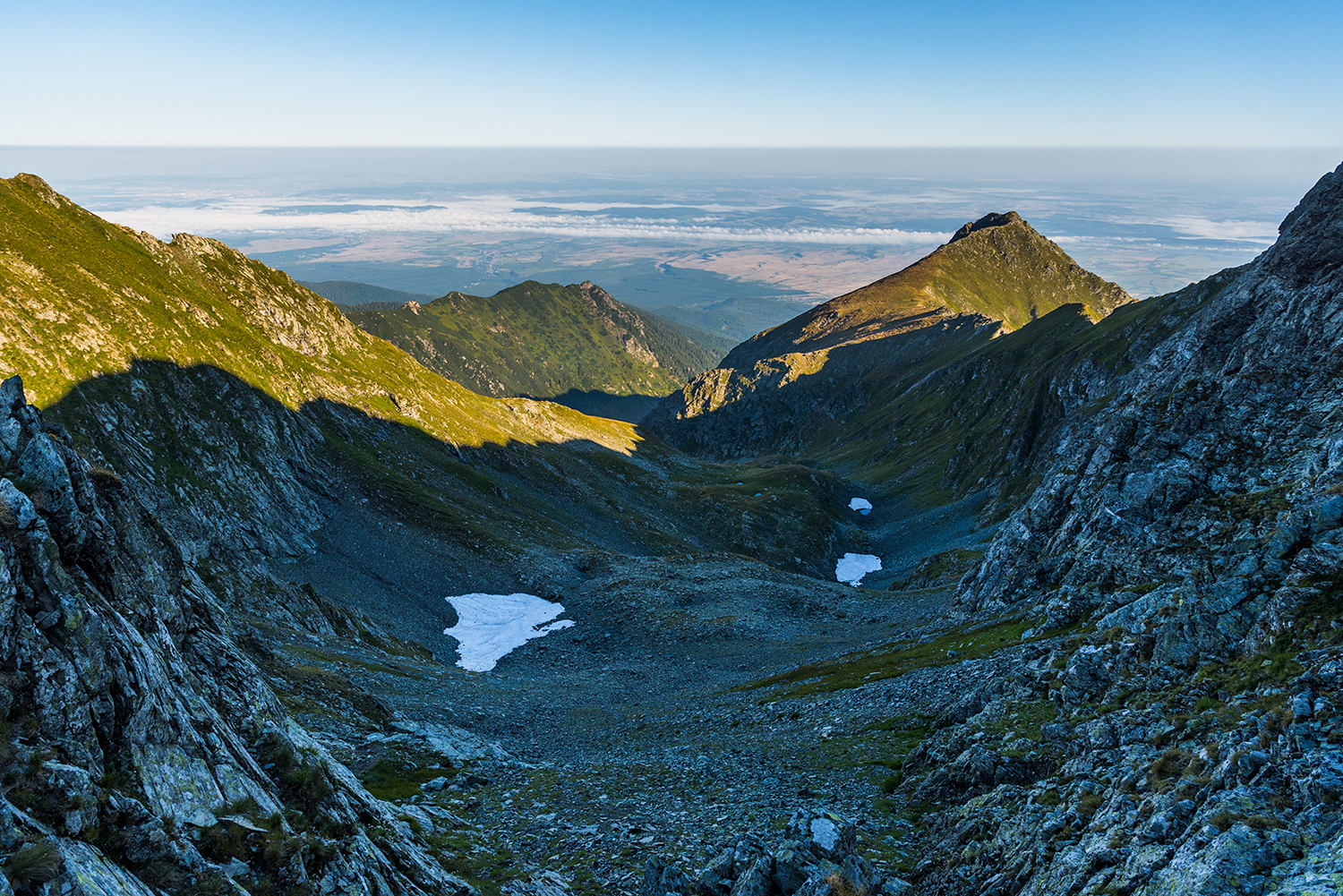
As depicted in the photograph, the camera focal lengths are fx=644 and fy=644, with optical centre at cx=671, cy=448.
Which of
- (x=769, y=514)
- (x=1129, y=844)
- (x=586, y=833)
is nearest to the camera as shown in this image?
(x=1129, y=844)

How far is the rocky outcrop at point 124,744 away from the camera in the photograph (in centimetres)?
1320

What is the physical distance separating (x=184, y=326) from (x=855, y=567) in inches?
4652

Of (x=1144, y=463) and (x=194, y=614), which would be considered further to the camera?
(x=1144, y=463)

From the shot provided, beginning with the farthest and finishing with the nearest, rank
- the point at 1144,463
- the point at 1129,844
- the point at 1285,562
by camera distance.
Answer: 1. the point at 1144,463
2. the point at 1285,562
3. the point at 1129,844

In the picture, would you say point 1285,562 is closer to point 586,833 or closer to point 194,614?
point 586,833

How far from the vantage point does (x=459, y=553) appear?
286 ft

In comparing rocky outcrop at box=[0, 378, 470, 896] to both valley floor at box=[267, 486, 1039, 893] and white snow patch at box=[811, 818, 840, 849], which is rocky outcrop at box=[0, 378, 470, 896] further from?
white snow patch at box=[811, 818, 840, 849]

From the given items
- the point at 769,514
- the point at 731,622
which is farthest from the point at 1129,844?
the point at 769,514

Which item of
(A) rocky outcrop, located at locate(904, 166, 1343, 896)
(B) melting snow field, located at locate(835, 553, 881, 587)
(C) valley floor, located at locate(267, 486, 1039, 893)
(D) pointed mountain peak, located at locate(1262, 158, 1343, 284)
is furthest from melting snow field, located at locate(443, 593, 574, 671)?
(D) pointed mountain peak, located at locate(1262, 158, 1343, 284)

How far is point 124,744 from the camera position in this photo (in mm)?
15805

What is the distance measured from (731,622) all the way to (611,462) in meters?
79.6

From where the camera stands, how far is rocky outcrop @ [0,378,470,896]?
13195mm

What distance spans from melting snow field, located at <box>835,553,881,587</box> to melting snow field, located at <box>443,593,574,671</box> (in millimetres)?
60303

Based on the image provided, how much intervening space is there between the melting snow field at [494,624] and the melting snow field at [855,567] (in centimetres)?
6030
